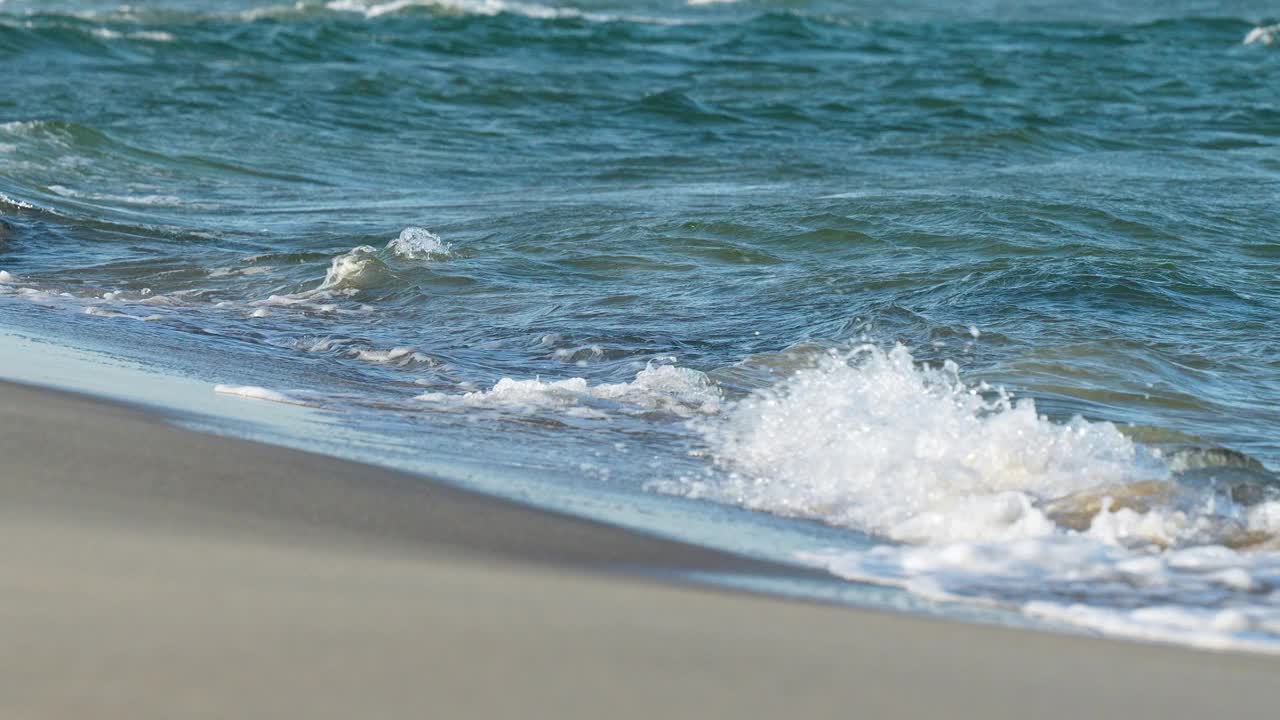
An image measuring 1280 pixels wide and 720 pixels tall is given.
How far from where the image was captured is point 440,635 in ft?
8.36

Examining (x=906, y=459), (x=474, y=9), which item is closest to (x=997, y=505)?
(x=906, y=459)

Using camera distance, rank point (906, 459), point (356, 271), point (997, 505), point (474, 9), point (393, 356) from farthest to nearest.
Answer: point (474, 9)
point (356, 271)
point (393, 356)
point (906, 459)
point (997, 505)

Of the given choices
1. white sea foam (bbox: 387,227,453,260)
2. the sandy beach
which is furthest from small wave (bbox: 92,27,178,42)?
the sandy beach

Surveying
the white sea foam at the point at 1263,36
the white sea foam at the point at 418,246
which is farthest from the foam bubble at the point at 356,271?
the white sea foam at the point at 1263,36

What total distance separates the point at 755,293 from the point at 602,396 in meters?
2.11

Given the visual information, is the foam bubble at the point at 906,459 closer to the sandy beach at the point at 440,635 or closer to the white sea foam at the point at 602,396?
the white sea foam at the point at 602,396

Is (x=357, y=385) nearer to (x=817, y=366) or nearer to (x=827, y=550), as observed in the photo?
(x=817, y=366)

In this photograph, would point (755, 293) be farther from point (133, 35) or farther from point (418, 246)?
point (133, 35)

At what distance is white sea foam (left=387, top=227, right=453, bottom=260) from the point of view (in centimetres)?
754

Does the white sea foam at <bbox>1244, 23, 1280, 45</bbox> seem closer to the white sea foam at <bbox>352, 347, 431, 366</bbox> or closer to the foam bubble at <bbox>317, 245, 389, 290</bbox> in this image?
the foam bubble at <bbox>317, 245, 389, 290</bbox>

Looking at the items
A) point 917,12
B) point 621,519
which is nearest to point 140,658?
point 621,519

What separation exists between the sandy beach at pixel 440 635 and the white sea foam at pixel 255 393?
48.2 inches

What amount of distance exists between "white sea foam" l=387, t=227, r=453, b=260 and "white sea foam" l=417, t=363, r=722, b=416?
8.23 ft

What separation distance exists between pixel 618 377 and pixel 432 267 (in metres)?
Answer: 2.24
